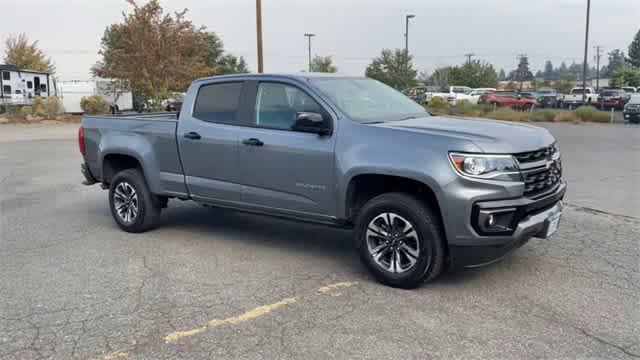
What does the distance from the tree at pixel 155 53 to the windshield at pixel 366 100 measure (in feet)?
77.3

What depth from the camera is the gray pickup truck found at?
182 inches

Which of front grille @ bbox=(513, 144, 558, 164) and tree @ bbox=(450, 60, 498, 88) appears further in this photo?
tree @ bbox=(450, 60, 498, 88)

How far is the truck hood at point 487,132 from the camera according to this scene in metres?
4.66

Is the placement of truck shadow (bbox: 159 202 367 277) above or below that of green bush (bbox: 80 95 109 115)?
below

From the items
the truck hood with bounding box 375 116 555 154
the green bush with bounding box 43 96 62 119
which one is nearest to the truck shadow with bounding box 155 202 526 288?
the truck hood with bounding box 375 116 555 154

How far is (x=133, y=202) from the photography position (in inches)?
278

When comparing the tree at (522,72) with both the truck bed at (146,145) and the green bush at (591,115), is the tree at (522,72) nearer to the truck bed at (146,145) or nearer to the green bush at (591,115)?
the green bush at (591,115)

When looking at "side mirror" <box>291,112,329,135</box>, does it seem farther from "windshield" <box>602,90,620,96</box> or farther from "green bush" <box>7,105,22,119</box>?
"windshield" <box>602,90,620,96</box>

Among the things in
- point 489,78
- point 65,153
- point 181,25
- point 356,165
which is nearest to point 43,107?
point 181,25

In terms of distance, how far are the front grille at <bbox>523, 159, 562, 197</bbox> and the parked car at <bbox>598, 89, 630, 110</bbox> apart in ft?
126

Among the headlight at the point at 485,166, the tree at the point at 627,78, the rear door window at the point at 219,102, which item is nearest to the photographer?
the headlight at the point at 485,166

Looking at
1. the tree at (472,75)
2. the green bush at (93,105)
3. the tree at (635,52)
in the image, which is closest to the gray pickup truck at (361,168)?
the green bush at (93,105)

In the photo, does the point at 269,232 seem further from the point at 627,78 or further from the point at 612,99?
the point at 627,78

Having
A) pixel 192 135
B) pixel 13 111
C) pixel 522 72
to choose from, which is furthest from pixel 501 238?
pixel 522 72
